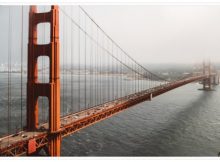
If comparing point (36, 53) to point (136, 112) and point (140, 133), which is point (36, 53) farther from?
point (136, 112)

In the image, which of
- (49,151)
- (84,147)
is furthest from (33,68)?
(84,147)

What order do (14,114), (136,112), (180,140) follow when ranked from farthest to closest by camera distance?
(136,112) → (14,114) → (180,140)

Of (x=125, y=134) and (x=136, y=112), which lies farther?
(x=136, y=112)

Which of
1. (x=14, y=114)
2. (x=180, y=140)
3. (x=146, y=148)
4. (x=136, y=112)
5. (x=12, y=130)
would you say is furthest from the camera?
(x=136, y=112)

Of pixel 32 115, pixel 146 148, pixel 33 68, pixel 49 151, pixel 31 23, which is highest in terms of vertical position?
pixel 31 23

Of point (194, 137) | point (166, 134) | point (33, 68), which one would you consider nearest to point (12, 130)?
point (33, 68)

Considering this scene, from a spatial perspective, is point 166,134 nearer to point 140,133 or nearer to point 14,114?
point 140,133

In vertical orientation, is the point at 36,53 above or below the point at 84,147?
above
